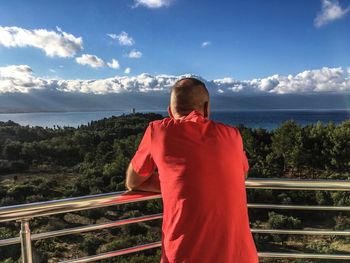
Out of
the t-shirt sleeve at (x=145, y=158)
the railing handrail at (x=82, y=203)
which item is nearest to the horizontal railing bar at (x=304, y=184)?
the railing handrail at (x=82, y=203)

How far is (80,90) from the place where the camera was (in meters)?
41.7

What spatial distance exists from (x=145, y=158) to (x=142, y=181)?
0.16m

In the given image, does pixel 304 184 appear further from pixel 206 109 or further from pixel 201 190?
pixel 201 190

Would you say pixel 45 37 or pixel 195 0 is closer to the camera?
pixel 195 0

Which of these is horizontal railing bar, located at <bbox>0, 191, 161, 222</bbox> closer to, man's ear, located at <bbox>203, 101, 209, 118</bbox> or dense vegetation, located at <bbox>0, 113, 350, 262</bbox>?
man's ear, located at <bbox>203, 101, 209, 118</bbox>

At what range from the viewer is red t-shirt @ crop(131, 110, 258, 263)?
1.19 meters

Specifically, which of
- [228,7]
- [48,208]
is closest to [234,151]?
[48,208]

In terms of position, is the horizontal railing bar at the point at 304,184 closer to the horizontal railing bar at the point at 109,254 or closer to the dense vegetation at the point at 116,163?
the horizontal railing bar at the point at 109,254

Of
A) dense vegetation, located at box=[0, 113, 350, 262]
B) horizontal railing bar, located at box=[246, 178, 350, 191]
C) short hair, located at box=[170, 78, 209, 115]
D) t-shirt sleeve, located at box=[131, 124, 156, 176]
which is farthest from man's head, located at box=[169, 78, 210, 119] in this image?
dense vegetation, located at box=[0, 113, 350, 262]

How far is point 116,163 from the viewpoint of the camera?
79.3ft

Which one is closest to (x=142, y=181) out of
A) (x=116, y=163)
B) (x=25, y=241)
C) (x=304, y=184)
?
(x=25, y=241)

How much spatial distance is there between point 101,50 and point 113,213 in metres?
33.4

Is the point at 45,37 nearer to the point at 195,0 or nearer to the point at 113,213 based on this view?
the point at 195,0

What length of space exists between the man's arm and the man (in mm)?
187
